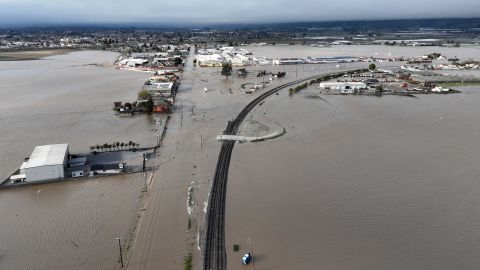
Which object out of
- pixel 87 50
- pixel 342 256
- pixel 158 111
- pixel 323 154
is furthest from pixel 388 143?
pixel 87 50

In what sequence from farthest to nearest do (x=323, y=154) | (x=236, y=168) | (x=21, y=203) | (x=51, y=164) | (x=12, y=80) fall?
(x=12, y=80) < (x=323, y=154) < (x=236, y=168) < (x=51, y=164) < (x=21, y=203)

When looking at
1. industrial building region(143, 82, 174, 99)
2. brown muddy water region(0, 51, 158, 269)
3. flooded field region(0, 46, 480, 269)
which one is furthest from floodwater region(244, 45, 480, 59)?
flooded field region(0, 46, 480, 269)

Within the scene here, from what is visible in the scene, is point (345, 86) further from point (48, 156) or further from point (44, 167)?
point (44, 167)

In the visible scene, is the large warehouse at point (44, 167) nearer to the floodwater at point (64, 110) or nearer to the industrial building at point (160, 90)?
the floodwater at point (64, 110)

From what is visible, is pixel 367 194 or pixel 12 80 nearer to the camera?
pixel 367 194

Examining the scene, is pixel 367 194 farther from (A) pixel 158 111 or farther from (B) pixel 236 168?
(A) pixel 158 111

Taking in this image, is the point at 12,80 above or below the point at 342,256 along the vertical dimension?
above

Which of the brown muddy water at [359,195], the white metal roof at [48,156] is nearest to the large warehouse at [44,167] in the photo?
the white metal roof at [48,156]
